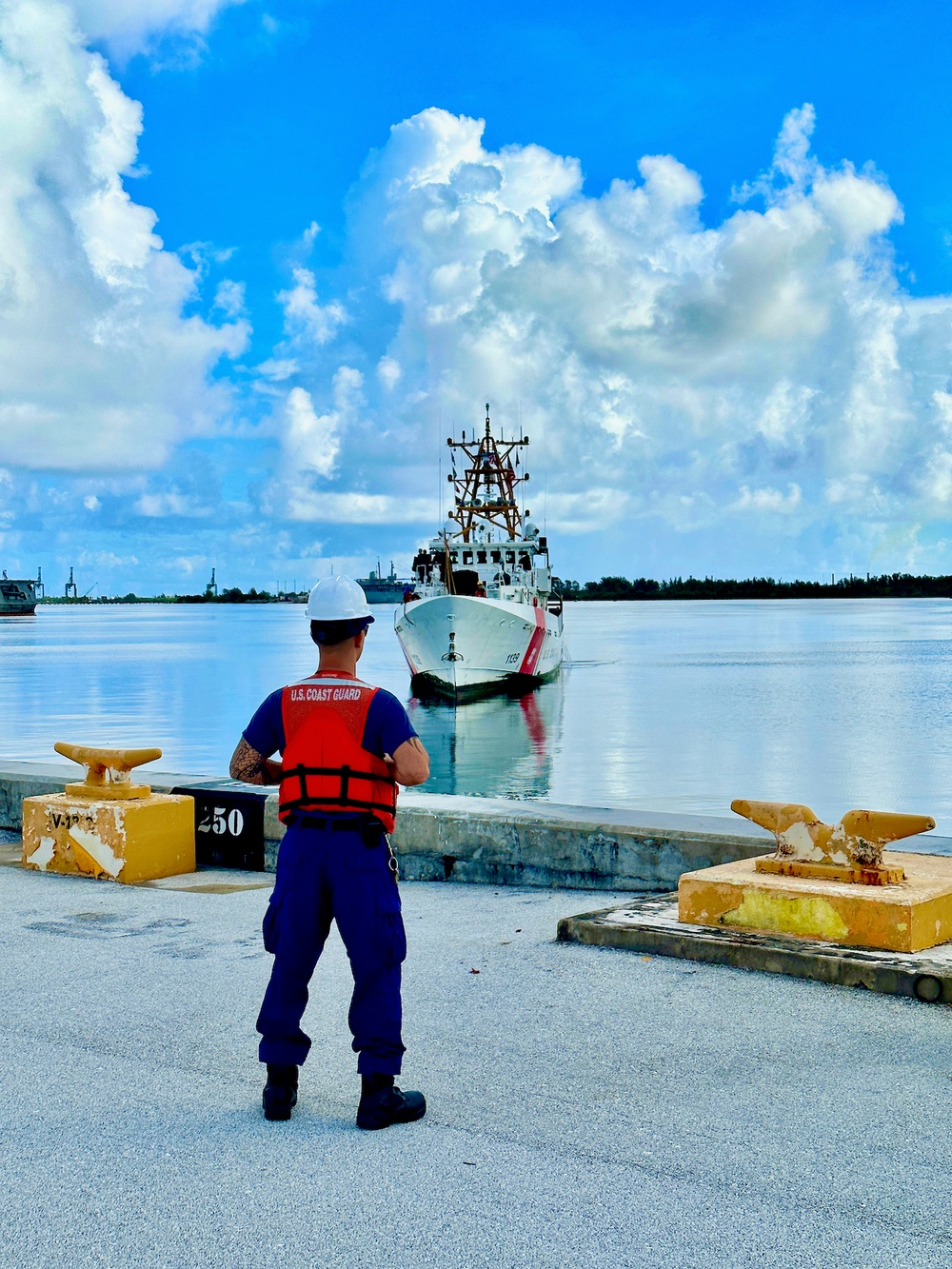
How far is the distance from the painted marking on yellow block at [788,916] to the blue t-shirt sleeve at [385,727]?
2622mm

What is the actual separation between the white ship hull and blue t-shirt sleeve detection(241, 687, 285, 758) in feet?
115

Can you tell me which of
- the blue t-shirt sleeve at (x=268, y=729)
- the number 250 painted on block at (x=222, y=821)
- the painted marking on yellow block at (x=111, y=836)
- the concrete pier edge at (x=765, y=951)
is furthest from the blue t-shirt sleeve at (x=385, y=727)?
the number 250 painted on block at (x=222, y=821)

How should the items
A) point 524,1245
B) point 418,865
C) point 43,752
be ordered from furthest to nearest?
point 43,752 → point 418,865 → point 524,1245

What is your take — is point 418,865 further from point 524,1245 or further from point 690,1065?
point 524,1245

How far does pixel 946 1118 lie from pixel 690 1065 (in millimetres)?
929

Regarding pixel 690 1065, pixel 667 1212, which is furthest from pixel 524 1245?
pixel 690 1065

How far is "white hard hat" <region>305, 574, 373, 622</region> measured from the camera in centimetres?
444

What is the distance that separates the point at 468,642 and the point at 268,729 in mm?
36984

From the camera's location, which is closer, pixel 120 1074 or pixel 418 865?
pixel 120 1074

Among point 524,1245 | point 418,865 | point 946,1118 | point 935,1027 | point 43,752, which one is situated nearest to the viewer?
point 524,1245

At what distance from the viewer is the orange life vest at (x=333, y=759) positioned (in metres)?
4.27

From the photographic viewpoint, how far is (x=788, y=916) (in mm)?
6074

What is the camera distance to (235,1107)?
4.38 meters

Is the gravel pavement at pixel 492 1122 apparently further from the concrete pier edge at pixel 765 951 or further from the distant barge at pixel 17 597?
the distant barge at pixel 17 597
